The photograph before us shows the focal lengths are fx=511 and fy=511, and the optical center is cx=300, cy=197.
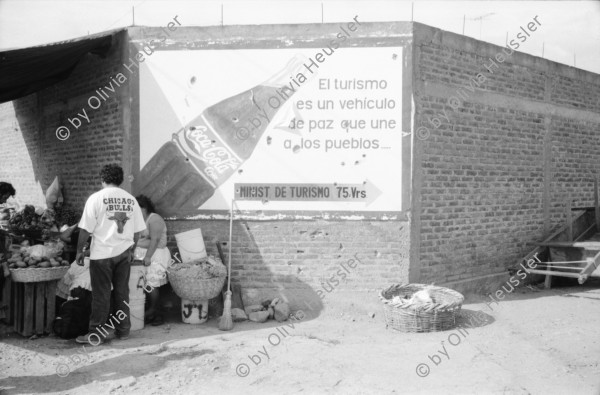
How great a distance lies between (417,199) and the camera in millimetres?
7191

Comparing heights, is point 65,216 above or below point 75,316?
above

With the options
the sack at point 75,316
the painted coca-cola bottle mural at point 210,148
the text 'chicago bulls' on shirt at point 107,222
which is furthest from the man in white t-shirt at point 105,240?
the painted coca-cola bottle mural at point 210,148

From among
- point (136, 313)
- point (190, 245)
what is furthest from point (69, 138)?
point (136, 313)

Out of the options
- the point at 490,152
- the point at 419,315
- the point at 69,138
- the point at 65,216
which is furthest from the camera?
the point at 69,138

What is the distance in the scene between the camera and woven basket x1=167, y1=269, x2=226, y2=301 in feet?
21.2

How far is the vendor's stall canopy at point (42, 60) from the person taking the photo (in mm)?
6391

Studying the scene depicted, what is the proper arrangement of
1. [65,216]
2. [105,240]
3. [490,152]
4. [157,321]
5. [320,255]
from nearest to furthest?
[105,240] → [157,321] → [320,255] → [65,216] → [490,152]

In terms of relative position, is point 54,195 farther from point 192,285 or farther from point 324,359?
point 324,359

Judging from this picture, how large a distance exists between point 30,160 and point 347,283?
7.23 m

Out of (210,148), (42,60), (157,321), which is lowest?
(157,321)

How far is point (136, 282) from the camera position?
6375mm

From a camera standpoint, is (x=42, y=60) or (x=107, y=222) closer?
(x=107, y=222)

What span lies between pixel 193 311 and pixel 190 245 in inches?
35.3

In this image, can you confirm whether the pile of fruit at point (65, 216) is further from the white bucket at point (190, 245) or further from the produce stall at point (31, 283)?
the white bucket at point (190, 245)
